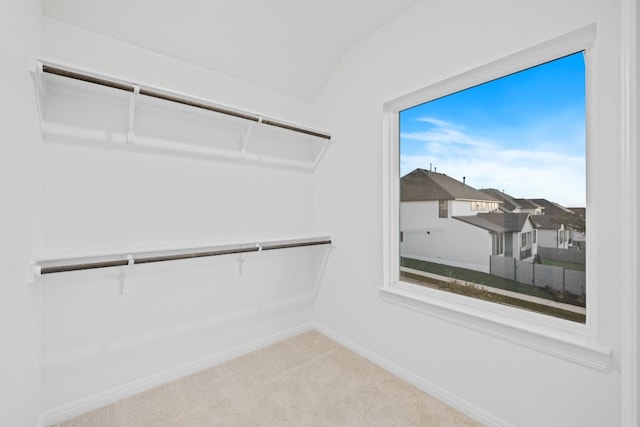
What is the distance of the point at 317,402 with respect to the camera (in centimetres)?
169

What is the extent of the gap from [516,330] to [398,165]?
1.21 m

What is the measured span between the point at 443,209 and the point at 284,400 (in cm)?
156

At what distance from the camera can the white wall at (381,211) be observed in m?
1.15

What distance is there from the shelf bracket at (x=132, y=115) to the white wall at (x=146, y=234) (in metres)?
0.07

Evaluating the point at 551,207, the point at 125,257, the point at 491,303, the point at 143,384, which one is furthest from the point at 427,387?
the point at 125,257

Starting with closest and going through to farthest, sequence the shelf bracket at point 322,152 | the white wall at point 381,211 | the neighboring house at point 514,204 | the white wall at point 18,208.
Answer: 1. the white wall at point 18,208
2. the white wall at point 381,211
3. the neighboring house at point 514,204
4. the shelf bracket at point 322,152

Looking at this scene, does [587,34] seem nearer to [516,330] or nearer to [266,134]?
[516,330]

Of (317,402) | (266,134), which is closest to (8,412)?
(317,402)

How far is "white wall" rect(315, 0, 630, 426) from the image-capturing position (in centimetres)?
115

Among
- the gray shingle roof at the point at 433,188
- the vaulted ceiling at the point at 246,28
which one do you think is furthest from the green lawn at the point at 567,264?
the vaulted ceiling at the point at 246,28

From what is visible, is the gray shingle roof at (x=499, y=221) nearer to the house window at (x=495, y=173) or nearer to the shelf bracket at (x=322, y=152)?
the house window at (x=495, y=173)

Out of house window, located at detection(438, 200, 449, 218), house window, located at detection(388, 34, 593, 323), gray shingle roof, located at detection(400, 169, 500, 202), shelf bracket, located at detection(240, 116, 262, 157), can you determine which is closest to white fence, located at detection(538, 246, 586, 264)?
house window, located at detection(388, 34, 593, 323)

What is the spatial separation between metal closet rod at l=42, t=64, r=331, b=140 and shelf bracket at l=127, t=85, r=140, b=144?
17 mm

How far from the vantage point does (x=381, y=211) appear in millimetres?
2041
